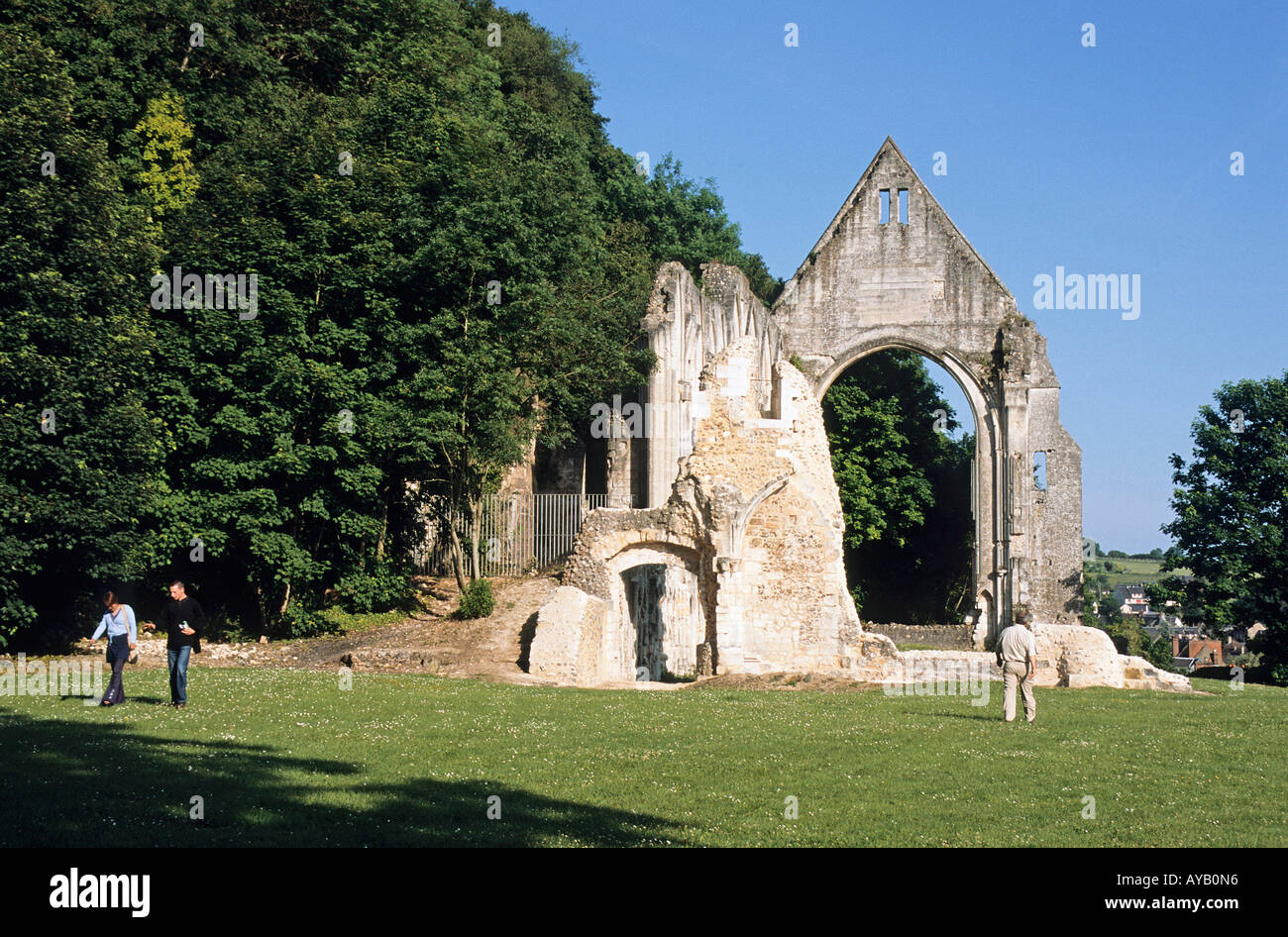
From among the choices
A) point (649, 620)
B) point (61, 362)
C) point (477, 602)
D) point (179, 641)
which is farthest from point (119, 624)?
point (649, 620)

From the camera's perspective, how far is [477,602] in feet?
80.8

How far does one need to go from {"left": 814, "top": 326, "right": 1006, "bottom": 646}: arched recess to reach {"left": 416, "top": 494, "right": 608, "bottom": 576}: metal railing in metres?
12.6

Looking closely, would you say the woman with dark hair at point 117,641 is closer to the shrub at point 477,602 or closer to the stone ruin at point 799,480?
the stone ruin at point 799,480

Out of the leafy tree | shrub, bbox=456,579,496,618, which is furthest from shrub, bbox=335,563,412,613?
the leafy tree

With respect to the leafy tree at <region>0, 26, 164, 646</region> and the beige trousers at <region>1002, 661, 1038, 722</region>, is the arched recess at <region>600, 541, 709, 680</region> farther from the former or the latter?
the leafy tree at <region>0, 26, 164, 646</region>

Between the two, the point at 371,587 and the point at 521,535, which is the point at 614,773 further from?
the point at 521,535

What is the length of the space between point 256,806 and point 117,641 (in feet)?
22.6

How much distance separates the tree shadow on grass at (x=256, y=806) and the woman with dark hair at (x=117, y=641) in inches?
129

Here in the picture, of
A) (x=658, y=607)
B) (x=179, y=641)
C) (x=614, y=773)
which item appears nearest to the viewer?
(x=614, y=773)

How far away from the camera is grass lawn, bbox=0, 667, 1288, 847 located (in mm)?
7895

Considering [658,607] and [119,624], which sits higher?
[119,624]


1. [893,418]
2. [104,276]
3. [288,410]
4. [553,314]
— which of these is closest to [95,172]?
[104,276]

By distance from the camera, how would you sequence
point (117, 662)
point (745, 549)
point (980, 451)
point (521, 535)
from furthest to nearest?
point (980, 451)
point (521, 535)
point (745, 549)
point (117, 662)

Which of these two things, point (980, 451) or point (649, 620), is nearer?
point (649, 620)
